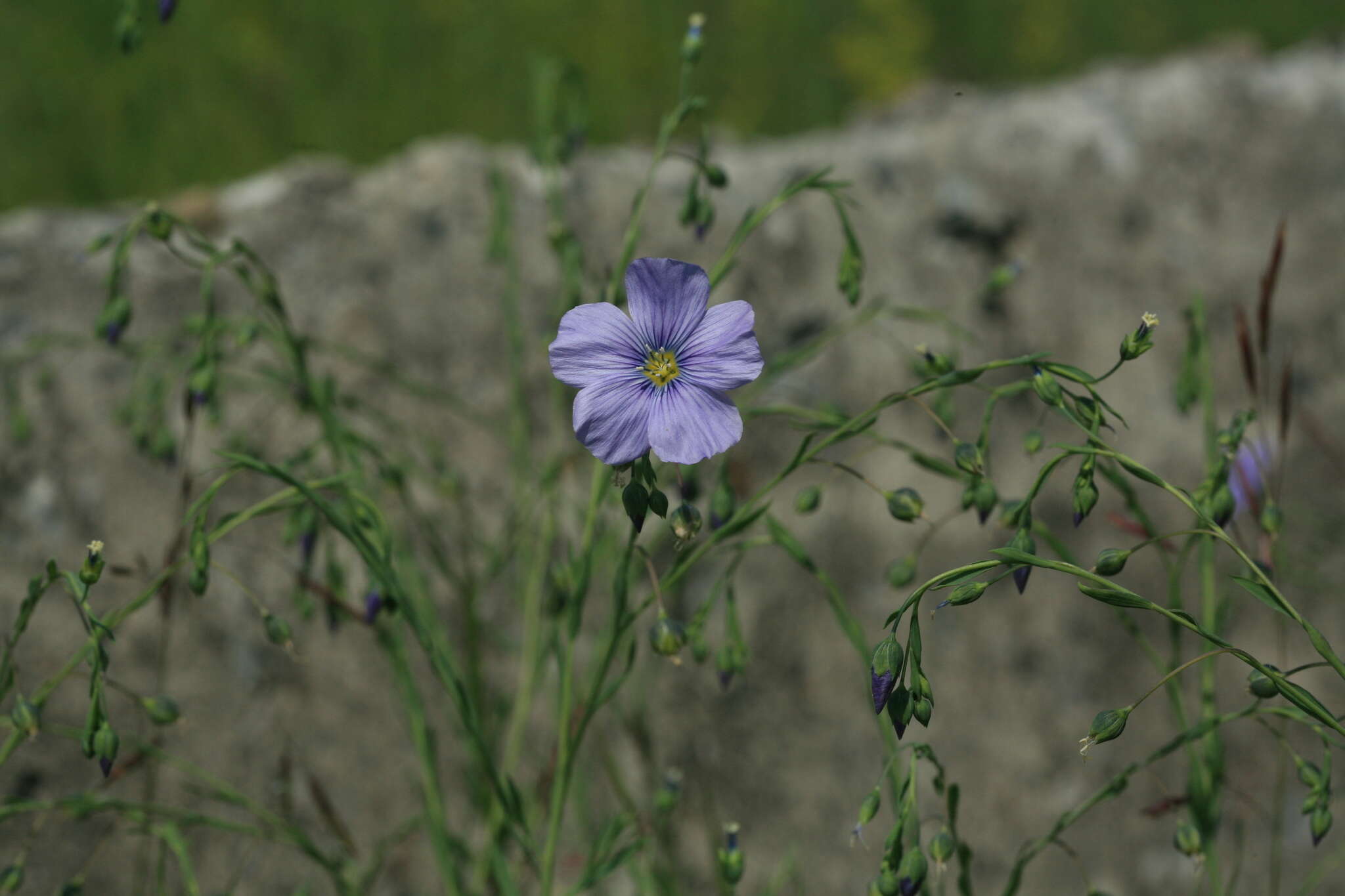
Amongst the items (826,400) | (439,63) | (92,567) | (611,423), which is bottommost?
(92,567)

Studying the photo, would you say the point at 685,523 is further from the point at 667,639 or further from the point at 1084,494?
the point at 1084,494

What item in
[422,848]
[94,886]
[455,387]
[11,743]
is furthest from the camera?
[455,387]

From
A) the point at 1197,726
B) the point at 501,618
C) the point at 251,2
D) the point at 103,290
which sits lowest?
the point at 1197,726

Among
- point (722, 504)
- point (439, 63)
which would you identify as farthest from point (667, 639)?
point (439, 63)

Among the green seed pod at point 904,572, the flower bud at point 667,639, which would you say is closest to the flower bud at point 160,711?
the flower bud at point 667,639

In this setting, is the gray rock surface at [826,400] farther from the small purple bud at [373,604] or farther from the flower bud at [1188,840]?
the flower bud at [1188,840]

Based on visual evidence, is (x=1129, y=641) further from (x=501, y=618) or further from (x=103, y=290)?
(x=103, y=290)

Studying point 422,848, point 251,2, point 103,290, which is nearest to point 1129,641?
point 422,848
